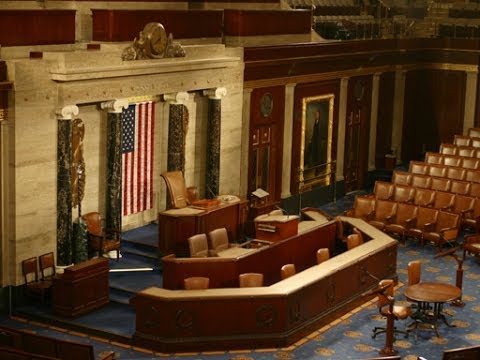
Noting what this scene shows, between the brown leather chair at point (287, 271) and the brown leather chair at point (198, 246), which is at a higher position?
the brown leather chair at point (198, 246)

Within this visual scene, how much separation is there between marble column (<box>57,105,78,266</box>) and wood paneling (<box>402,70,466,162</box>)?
1341 cm

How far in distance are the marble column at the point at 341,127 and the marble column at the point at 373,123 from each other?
166 cm

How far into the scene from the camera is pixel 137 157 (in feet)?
64.6

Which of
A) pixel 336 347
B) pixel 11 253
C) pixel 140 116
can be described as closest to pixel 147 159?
pixel 140 116

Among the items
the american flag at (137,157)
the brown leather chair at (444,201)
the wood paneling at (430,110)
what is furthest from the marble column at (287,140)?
the wood paneling at (430,110)

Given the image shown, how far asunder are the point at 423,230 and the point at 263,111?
13.3ft

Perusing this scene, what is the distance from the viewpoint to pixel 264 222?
17.9 meters

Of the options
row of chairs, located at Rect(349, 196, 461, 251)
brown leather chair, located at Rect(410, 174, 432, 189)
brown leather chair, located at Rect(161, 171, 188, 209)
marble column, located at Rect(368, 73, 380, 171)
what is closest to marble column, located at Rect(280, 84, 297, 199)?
row of chairs, located at Rect(349, 196, 461, 251)

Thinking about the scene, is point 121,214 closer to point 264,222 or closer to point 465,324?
point 264,222

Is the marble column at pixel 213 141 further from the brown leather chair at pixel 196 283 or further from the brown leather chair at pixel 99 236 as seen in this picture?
the brown leather chair at pixel 196 283

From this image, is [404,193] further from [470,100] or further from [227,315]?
[227,315]

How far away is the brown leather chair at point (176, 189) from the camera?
60.8ft

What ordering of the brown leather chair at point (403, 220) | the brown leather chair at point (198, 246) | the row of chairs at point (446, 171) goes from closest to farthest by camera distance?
the brown leather chair at point (198, 246) → the brown leather chair at point (403, 220) → the row of chairs at point (446, 171)

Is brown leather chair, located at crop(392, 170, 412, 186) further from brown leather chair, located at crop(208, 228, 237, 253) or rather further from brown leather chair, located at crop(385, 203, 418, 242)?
brown leather chair, located at crop(208, 228, 237, 253)
